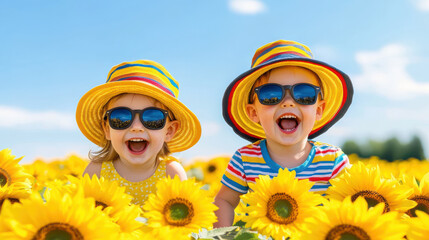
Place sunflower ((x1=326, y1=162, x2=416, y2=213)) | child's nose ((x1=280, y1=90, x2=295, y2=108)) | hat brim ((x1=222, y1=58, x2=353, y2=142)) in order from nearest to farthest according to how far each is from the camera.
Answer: sunflower ((x1=326, y1=162, x2=416, y2=213)) < child's nose ((x1=280, y1=90, x2=295, y2=108)) < hat brim ((x1=222, y1=58, x2=353, y2=142))

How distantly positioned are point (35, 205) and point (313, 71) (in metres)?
2.48

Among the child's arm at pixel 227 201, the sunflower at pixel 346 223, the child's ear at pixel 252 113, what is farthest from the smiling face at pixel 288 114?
the sunflower at pixel 346 223

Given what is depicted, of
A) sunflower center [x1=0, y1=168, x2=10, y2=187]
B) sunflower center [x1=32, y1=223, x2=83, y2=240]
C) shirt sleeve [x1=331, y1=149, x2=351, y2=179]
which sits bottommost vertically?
sunflower center [x1=32, y1=223, x2=83, y2=240]

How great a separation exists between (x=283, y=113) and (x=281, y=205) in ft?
3.26

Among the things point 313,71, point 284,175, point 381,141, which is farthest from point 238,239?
point 381,141

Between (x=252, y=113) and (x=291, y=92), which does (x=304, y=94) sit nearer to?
(x=291, y=92)

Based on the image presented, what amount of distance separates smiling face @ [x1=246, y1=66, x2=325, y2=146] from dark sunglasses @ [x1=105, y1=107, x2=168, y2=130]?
31.3 inches

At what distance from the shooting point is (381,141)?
22938 mm

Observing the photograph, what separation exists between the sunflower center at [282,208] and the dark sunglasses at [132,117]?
52.9 inches

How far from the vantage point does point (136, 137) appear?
3.41m

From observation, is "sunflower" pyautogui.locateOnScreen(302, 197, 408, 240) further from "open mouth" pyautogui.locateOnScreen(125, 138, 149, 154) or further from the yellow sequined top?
the yellow sequined top

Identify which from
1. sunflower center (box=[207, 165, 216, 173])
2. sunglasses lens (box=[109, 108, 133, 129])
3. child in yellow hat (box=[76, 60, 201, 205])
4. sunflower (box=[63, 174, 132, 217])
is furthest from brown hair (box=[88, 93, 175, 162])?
sunflower center (box=[207, 165, 216, 173])

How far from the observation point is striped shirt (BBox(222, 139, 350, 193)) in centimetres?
346

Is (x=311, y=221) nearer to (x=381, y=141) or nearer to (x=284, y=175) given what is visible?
(x=284, y=175)
